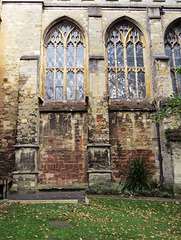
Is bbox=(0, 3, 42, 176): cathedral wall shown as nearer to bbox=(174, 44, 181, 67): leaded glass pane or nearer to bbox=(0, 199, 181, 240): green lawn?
bbox=(0, 199, 181, 240): green lawn

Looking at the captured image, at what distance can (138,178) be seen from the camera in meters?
9.98

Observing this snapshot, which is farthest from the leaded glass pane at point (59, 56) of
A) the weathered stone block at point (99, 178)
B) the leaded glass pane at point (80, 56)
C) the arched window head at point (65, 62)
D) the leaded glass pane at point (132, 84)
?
the weathered stone block at point (99, 178)

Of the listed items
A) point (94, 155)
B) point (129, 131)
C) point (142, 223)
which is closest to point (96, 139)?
point (94, 155)

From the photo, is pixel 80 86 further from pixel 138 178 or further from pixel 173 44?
pixel 173 44

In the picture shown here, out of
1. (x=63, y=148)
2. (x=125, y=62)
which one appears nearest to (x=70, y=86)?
(x=125, y=62)

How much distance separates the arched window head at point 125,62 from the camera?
12336 mm

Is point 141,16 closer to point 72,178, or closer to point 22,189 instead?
point 72,178

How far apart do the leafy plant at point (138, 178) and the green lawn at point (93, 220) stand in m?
2.06

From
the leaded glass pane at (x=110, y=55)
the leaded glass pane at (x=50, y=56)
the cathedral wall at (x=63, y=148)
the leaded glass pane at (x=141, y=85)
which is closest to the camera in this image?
the cathedral wall at (x=63, y=148)

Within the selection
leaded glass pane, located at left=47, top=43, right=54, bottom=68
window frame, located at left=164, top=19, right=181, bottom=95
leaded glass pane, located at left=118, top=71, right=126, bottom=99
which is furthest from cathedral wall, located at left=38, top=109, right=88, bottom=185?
window frame, located at left=164, top=19, right=181, bottom=95

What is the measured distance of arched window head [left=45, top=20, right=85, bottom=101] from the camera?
1220cm

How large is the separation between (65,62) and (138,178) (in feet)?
24.3

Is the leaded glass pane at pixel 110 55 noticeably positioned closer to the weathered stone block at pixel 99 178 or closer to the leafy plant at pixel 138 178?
the leafy plant at pixel 138 178

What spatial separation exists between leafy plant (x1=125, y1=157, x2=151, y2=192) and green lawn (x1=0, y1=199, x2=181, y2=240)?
6.75 feet
